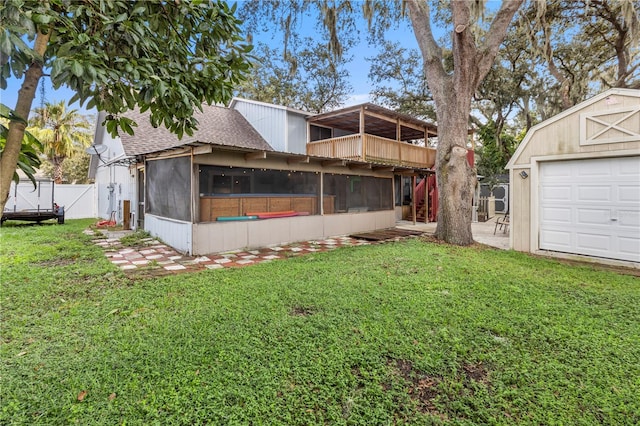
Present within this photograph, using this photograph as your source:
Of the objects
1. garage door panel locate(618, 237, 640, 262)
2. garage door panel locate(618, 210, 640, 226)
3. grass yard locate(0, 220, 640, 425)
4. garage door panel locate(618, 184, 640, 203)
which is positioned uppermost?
garage door panel locate(618, 184, 640, 203)

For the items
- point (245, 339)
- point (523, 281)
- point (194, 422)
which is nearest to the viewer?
point (194, 422)

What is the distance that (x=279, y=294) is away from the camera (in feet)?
14.0

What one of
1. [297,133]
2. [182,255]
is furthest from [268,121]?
[182,255]

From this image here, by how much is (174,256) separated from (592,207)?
29.1 feet

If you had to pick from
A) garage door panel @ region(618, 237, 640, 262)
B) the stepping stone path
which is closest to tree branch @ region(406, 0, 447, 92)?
the stepping stone path

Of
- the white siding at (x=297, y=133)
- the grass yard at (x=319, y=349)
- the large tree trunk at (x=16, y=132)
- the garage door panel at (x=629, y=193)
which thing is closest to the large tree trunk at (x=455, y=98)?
the garage door panel at (x=629, y=193)

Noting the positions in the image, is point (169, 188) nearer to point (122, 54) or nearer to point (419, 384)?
point (122, 54)

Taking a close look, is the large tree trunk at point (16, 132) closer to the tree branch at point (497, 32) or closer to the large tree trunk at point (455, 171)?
the large tree trunk at point (455, 171)

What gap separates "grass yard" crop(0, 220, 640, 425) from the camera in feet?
6.79

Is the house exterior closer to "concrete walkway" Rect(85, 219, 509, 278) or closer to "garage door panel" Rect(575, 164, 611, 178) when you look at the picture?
"concrete walkway" Rect(85, 219, 509, 278)

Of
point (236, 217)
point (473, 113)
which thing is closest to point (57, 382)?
point (236, 217)

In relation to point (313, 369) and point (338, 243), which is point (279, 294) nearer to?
point (313, 369)

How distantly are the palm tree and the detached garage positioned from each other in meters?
20.4

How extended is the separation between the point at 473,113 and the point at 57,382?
2072cm
